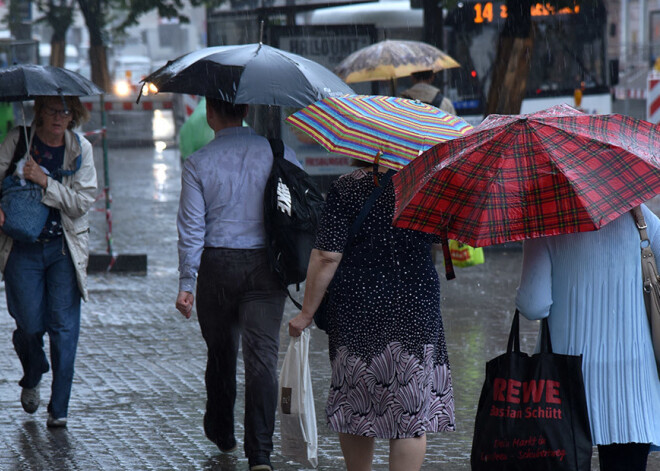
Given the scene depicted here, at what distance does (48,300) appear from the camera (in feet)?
19.6

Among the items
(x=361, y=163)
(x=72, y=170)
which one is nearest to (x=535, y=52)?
(x=72, y=170)

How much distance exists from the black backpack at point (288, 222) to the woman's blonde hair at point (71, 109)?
1407 millimetres

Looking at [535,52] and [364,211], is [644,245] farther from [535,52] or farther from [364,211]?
[535,52]

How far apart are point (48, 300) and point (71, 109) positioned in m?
0.99

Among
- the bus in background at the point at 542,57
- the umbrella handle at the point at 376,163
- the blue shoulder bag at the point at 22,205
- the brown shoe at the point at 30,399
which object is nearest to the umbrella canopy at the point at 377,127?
the umbrella handle at the point at 376,163

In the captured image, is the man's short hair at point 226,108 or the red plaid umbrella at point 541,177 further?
the man's short hair at point 226,108

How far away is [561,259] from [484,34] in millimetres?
13969

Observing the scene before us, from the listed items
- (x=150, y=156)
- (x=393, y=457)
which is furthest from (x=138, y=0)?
(x=393, y=457)

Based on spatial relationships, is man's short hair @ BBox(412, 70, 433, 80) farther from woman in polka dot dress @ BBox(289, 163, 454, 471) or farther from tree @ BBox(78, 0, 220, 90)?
tree @ BBox(78, 0, 220, 90)

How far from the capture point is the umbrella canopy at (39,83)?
5762 millimetres

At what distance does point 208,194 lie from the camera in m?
5.17

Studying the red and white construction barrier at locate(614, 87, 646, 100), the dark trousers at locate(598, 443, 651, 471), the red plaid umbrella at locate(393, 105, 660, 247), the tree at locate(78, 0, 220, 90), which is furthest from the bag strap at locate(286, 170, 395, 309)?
the red and white construction barrier at locate(614, 87, 646, 100)

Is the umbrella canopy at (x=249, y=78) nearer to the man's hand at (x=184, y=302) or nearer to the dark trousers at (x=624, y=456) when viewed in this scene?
the man's hand at (x=184, y=302)

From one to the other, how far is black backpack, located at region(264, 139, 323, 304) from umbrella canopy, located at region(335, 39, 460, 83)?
5.27m
